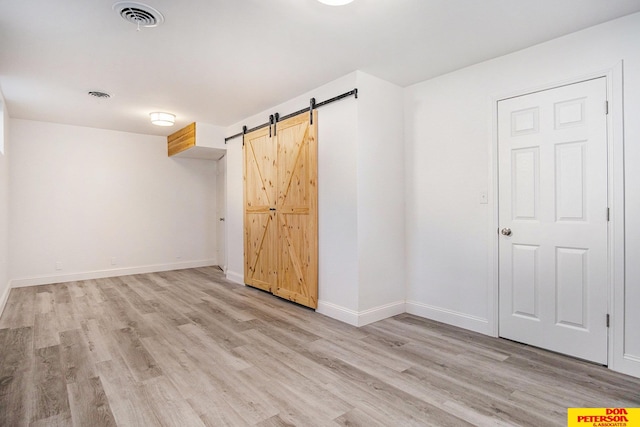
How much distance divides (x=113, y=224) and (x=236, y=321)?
3.85 m

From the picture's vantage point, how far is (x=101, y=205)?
5.97m

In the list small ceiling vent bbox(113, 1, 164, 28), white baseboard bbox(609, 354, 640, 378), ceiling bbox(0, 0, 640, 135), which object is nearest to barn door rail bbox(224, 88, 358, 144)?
ceiling bbox(0, 0, 640, 135)

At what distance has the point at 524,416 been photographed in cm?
194

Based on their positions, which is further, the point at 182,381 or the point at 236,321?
the point at 236,321

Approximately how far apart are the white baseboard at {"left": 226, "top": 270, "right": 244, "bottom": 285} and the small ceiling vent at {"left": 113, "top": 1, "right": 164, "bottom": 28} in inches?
149

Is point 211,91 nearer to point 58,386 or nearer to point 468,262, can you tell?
point 58,386

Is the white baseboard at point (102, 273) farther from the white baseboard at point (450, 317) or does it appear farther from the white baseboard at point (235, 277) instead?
the white baseboard at point (450, 317)

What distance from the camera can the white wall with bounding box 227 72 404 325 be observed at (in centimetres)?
350

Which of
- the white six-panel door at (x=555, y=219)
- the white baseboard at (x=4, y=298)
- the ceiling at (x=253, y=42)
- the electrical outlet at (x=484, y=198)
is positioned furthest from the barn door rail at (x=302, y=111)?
the white baseboard at (x=4, y=298)

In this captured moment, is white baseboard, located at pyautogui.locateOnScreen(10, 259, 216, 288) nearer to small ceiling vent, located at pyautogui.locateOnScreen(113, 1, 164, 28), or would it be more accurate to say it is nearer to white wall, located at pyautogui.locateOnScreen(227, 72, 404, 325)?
white wall, located at pyautogui.locateOnScreen(227, 72, 404, 325)

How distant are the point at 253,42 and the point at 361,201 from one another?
1.76 metres

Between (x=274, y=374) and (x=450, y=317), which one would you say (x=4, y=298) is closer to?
(x=274, y=374)

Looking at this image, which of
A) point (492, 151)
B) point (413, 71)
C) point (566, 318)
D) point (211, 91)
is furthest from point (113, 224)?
point (566, 318)

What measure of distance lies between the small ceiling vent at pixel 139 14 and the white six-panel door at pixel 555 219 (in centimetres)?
295
